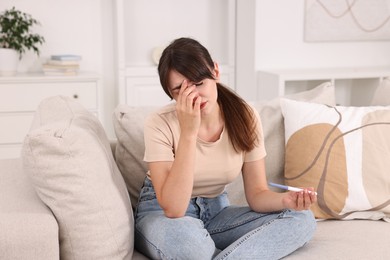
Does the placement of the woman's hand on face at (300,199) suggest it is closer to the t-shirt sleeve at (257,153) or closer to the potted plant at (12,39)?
the t-shirt sleeve at (257,153)

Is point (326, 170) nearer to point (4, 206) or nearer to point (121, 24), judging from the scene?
point (4, 206)

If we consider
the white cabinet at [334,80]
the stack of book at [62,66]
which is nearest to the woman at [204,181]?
the white cabinet at [334,80]

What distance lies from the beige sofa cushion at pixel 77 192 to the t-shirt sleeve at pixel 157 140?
151 mm

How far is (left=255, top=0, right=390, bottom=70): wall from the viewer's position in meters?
3.96

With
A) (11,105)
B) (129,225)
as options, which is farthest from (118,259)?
(11,105)

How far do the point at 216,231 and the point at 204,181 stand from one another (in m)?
0.15

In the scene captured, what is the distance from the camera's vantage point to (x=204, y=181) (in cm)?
171

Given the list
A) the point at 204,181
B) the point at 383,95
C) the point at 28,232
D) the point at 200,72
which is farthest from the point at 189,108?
the point at 383,95

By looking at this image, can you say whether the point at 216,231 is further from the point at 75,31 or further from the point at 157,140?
the point at 75,31

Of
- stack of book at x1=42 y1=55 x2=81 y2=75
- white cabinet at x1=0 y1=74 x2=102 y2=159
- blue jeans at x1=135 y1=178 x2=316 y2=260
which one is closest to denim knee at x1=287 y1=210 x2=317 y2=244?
blue jeans at x1=135 y1=178 x2=316 y2=260

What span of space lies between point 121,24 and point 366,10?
1.75m

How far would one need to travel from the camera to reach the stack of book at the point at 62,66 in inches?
147

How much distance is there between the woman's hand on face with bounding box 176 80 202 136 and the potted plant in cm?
239

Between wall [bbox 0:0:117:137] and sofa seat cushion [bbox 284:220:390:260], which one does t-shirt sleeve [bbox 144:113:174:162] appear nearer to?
sofa seat cushion [bbox 284:220:390:260]
